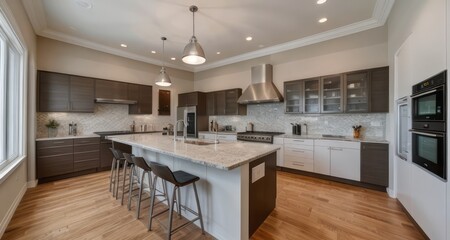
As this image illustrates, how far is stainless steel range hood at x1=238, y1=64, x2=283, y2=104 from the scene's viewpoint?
4.53 m

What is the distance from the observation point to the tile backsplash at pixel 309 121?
143 inches

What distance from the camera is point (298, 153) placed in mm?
3969

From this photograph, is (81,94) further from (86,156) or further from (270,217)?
(270,217)

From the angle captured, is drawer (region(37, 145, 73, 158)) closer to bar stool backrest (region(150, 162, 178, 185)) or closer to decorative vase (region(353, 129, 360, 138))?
bar stool backrest (region(150, 162, 178, 185))

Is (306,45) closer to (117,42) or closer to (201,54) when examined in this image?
(201,54)

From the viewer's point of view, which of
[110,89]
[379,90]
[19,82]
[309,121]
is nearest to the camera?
[19,82]

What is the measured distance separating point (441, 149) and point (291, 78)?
325cm

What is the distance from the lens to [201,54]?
7.96 feet

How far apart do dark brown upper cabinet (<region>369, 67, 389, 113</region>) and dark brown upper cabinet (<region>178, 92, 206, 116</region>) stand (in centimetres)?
430

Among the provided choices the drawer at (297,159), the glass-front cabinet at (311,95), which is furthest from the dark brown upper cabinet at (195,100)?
the glass-front cabinet at (311,95)

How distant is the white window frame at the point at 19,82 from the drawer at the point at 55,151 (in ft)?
1.44

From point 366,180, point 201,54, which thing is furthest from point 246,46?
point 366,180

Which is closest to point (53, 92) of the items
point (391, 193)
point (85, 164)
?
point (85, 164)

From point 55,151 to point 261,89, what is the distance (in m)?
4.70
